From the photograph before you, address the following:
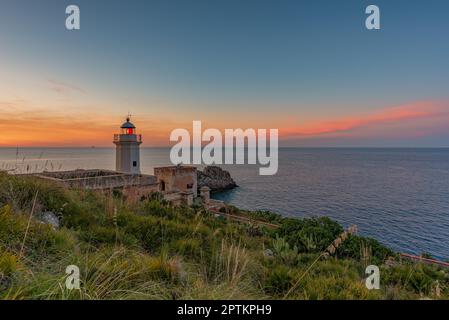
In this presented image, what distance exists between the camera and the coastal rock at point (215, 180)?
1905 inches

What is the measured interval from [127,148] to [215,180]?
30.9m

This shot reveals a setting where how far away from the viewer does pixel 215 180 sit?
49.9 m

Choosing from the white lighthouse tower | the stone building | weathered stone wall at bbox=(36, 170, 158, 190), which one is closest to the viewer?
weathered stone wall at bbox=(36, 170, 158, 190)

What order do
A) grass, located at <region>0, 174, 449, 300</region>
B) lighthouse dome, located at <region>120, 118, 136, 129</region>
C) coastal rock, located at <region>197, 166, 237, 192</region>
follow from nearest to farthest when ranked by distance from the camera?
grass, located at <region>0, 174, 449, 300</region>
lighthouse dome, located at <region>120, 118, 136, 129</region>
coastal rock, located at <region>197, 166, 237, 192</region>

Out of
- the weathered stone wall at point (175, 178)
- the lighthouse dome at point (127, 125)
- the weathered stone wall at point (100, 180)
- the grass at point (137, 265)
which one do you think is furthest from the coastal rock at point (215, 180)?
the grass at point (137, 265)

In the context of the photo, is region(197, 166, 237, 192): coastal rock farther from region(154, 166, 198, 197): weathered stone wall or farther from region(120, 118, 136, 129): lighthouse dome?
region(120, 118, 136, 129): lighthouse dome

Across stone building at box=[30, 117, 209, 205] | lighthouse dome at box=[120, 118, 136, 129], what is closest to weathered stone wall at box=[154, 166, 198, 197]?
stone building at box=[30, 117, 209, 205]

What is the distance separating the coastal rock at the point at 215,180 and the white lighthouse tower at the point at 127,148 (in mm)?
27351

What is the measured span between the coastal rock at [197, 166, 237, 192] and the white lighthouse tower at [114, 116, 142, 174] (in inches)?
1077

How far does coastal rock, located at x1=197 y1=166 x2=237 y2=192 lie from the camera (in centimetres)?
4838

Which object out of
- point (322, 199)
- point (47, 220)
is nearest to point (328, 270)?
point (47, 220)

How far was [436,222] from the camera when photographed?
77.2 feet
